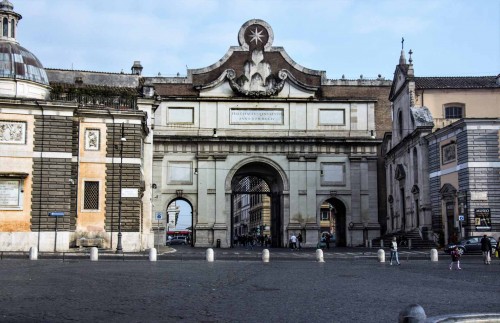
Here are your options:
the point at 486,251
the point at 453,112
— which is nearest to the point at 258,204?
the point at 453,112

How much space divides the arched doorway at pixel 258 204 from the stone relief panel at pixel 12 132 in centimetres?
2475

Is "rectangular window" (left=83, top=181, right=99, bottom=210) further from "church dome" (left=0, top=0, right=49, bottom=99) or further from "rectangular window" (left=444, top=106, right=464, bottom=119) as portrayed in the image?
"rectangular window" (left=444, top=106, right=464, bottom=119)

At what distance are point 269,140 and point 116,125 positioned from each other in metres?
20.8

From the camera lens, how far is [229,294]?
16.8 m

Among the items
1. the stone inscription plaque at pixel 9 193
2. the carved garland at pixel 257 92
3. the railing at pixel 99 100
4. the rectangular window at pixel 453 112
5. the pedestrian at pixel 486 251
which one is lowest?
the pedestrian at pixel 486 251

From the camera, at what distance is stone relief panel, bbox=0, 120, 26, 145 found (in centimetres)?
3816

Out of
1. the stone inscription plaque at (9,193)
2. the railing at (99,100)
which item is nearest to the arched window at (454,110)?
the railing at (99,100)

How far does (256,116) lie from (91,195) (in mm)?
23094

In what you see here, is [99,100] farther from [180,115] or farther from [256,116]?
[256,116]

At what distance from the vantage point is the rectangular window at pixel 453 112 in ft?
177

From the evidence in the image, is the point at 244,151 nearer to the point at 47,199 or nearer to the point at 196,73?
the point at 196,73

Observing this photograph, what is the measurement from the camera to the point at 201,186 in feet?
196

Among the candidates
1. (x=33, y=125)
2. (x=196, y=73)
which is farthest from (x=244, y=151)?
(x=33, y=125)

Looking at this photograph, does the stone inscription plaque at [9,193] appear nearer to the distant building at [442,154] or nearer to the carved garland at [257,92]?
the carved garland at [257,92]
